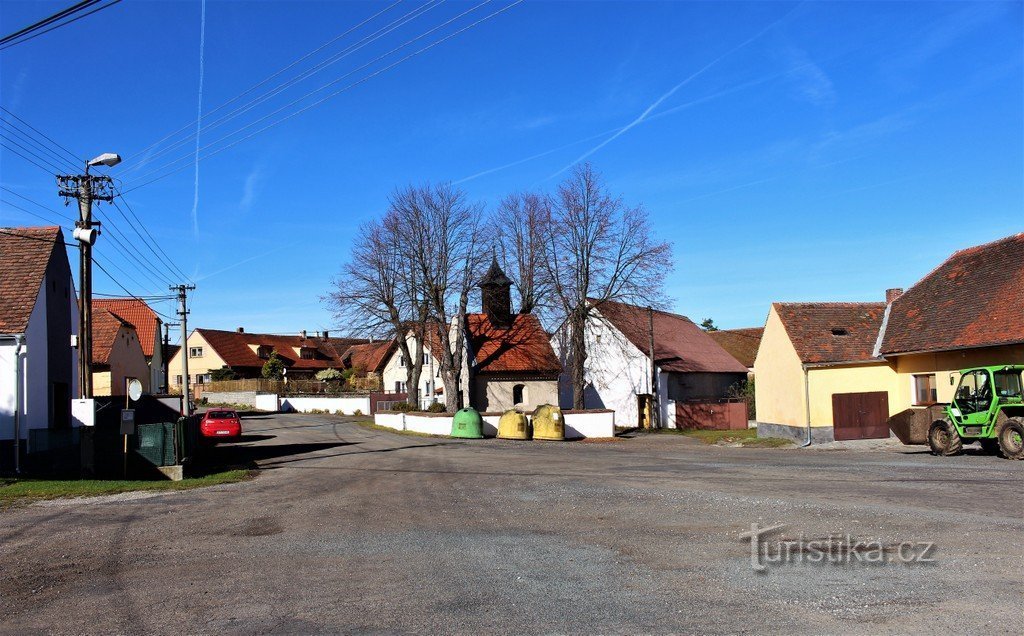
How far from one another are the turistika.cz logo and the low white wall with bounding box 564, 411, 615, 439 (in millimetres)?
27147

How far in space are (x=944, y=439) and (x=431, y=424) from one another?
2502cm

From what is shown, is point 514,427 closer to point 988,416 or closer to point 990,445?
point 990,445

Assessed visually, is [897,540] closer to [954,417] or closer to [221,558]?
[221,558]

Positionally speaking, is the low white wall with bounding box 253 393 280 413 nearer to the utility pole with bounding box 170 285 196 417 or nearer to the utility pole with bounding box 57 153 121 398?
the utility pole with bounding box 170 285 196 417

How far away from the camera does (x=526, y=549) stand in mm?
10109

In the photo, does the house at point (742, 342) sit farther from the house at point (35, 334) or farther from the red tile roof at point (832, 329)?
the house at point (35, 334)

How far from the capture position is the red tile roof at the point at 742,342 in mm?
62750

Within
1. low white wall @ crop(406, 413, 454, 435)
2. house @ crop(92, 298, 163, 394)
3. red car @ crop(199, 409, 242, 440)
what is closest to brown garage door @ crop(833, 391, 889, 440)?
low white wall @ crop(406, 413, 454, 435)

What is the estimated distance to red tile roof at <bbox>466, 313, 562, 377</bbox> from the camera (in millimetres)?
48688

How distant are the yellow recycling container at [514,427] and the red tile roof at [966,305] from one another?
16.3m

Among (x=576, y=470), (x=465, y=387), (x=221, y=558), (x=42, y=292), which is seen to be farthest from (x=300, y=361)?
(x=221, y=558)

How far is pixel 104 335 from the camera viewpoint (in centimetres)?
4378

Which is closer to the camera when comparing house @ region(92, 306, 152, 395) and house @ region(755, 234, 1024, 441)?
house @ region(755, 234, 1024, 441)

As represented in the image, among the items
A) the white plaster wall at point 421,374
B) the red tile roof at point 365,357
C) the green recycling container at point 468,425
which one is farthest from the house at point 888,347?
the red tile roof at point 365,357
